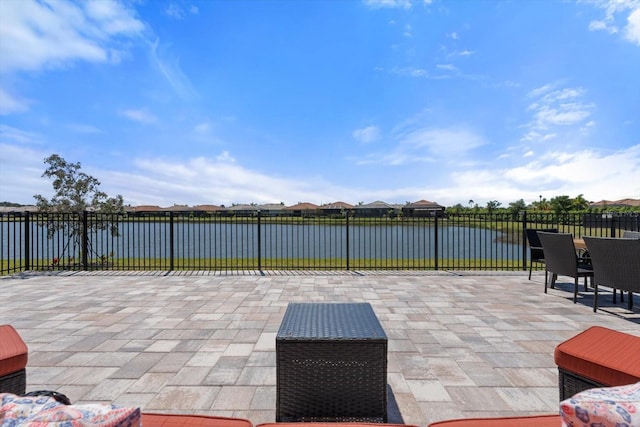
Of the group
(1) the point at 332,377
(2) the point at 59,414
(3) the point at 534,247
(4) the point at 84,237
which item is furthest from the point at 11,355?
(4) the point at 84,237

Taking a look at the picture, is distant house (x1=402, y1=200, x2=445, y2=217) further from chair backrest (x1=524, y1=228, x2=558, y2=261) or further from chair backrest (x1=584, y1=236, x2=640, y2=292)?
chair backrest (x1=584, y1=236, x2=640, y2=292)

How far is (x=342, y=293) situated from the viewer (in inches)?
195

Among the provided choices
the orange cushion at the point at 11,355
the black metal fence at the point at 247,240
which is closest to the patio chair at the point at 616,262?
the black metal fence at the point at 247,240

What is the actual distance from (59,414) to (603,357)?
2083 mm

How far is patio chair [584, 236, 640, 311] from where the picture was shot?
3471 millimetres

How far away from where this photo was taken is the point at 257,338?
311 centimetres

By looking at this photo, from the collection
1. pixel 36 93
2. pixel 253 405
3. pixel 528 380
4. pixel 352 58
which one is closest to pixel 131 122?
pixel 36 93

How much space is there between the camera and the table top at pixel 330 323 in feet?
5.42

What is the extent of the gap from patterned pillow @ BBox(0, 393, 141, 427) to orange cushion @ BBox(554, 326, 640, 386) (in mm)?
1879

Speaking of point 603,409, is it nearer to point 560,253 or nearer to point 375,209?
point 560,253

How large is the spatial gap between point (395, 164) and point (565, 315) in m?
14.6

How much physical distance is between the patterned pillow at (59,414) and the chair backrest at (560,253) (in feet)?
16.1

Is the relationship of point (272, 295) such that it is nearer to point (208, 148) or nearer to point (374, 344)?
point (374, 344)

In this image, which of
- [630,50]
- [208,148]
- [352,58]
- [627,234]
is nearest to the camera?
[627,234]
